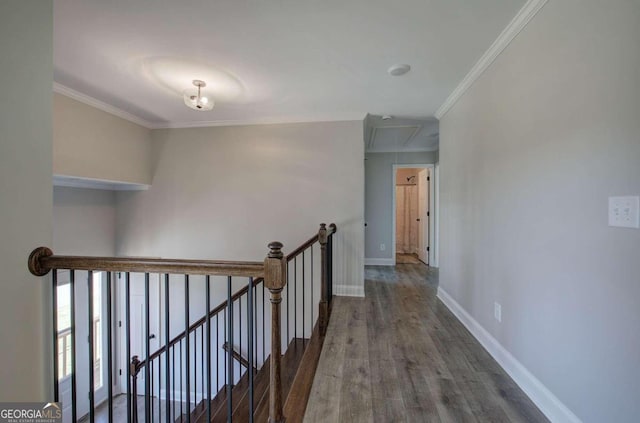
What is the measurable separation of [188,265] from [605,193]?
1831 millimetres

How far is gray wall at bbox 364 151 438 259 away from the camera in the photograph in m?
5.43

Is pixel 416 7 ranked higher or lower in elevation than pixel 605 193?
higher

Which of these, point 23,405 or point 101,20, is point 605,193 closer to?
point 23,405

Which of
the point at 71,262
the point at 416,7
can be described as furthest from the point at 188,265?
the point at 416,7

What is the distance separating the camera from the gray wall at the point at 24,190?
1028 millimetres

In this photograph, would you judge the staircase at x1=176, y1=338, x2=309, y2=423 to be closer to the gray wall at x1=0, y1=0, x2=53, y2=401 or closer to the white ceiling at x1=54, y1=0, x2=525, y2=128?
the gray wall at x1=0, y1=0, x2=53, y2=401

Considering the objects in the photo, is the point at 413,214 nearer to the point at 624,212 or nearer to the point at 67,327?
the point at 624,212

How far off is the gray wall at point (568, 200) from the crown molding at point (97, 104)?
4097 millimetres

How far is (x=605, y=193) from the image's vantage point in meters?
1.15

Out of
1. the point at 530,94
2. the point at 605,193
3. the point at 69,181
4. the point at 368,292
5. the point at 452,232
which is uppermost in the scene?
the point at 530,94

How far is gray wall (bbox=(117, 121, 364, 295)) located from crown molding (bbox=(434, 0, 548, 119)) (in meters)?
1.24

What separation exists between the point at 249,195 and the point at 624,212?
138 inches

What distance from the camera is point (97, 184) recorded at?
3.70 metres

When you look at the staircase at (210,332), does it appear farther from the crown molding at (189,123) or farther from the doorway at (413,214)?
the doorway at (413,214)
